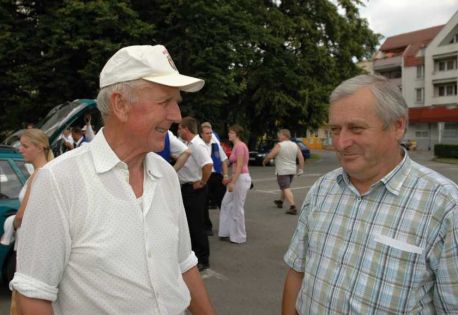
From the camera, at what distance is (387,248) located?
172 centimetres

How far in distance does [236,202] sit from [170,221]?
575 centimetres

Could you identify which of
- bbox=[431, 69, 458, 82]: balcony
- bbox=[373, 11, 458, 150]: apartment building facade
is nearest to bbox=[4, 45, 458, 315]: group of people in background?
bbox=[373, 11, 458, 150]: apartment building facade

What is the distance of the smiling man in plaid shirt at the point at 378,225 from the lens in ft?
5.42

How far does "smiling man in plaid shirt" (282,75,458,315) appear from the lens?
1.65 meters

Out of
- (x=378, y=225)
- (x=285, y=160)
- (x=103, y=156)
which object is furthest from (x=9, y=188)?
(x=285, y=160)

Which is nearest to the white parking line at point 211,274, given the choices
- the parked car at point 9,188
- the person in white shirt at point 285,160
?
the parked car at point 9,188

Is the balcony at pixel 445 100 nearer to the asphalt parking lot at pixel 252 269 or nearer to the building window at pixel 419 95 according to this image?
the building window at pixel 419 95

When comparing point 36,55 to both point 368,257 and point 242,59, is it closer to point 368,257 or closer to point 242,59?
point 242,59

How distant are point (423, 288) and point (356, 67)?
29.7 metres

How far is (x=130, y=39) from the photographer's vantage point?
1781 cm

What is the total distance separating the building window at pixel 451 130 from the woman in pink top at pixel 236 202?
49.6 m

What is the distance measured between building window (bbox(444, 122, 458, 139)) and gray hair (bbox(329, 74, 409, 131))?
179 ft

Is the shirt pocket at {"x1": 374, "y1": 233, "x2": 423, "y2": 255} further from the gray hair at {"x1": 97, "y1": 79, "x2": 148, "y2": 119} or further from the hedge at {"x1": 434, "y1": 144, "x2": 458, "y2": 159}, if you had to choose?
the hedge at {"x1": 434, "y1": 144, "x2": 458, "y2": 159}

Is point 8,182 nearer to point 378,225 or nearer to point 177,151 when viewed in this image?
point 177,151
